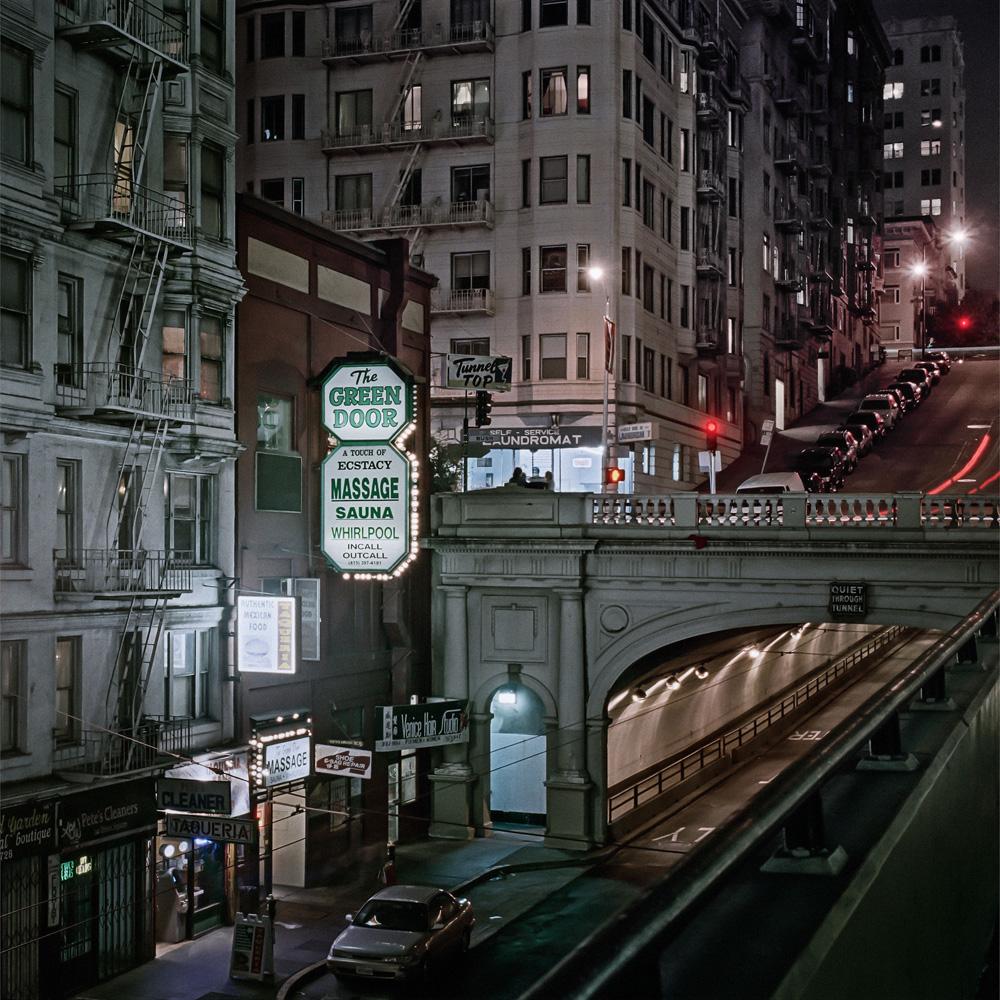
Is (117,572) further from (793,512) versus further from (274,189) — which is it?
(274,189)

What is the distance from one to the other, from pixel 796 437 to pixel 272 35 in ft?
136

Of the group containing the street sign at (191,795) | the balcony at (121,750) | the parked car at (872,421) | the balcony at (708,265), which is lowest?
the street sign at (191,795)

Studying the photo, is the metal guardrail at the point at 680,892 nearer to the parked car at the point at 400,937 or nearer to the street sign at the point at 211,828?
the parked car at the point at 400,937

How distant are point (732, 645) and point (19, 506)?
3045 cm

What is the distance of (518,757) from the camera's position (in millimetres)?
38594

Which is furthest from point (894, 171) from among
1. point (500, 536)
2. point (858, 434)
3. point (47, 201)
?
point (47, 201)

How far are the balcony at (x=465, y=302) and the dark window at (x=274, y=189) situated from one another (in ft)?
29.4

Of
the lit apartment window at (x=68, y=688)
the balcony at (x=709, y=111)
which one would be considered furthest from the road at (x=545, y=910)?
the balcony at (x=709, y=111)

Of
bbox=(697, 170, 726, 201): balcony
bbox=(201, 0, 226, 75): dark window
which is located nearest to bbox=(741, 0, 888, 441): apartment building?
bbox=(697, 170, 726, 201): balcony

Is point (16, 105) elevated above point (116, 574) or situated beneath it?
elevated above

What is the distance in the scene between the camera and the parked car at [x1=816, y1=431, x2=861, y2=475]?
66062 millimetres

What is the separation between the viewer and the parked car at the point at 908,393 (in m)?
85.2

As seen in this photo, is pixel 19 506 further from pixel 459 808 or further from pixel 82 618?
pixel 459 808

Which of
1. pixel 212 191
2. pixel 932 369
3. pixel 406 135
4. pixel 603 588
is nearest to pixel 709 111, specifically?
pixel 406 135
